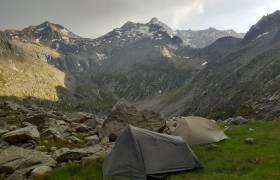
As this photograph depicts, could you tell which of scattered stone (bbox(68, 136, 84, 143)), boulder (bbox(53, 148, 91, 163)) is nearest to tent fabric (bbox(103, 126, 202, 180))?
boulder (bbox(53, 148, 91, 163))

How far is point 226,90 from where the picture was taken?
197m

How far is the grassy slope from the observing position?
20.9 meters

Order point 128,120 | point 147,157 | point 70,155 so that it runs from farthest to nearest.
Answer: point 128,120, point 70,155, point 147,157

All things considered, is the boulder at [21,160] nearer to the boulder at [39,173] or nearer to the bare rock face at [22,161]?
the bare rock face at [22,161]

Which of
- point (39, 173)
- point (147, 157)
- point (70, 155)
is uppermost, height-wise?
point (147, 157)

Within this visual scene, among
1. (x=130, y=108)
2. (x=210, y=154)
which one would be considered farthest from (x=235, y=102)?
(x=210, y=154)

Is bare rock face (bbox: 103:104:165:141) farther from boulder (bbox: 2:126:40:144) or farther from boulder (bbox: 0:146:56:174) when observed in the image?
boulder (bbox: 0:146:56:174)

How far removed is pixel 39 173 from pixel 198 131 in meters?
11.9

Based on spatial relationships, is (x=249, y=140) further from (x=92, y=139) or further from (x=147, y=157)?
(x=92, y=139)

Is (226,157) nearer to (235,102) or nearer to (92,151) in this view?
(92,151)

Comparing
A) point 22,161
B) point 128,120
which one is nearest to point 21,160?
point 22,161

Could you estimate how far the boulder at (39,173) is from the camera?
23.1 m

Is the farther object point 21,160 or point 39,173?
point 21,160

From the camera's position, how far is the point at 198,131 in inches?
1175
